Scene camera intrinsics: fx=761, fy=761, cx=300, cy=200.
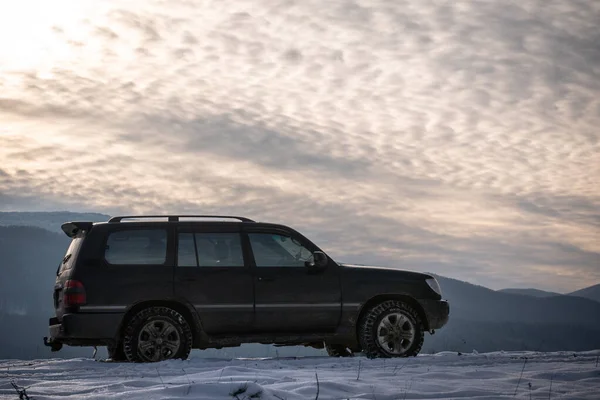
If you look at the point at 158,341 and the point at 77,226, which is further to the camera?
the point at 77,226

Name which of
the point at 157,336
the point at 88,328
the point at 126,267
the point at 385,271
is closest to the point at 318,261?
the point at 385,271

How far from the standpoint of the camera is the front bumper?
31.4ft

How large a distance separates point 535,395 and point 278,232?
4773 millimetres

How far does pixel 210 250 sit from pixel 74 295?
71.8 inches

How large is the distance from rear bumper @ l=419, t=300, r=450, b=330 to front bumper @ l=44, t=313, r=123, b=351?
422cm

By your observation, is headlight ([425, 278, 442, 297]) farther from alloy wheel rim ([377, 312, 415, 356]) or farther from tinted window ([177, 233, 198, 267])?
tinted window ([177, 233, 198, 267])

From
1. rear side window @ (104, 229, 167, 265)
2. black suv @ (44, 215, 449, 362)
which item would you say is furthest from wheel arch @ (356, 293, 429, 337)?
rear side window @ (104, 229, 167, 265)

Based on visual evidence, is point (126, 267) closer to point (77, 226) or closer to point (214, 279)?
point (77, 226)

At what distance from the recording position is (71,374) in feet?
27.6

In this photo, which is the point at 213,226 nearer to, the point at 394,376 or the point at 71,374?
the point at 71,374

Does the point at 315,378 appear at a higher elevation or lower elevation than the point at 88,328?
lower

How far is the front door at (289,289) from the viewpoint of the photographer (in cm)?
1014

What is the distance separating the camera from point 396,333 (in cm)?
1056

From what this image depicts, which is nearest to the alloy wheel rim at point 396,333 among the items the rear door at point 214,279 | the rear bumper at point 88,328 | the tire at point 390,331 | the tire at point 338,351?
the tire at point 390,331
